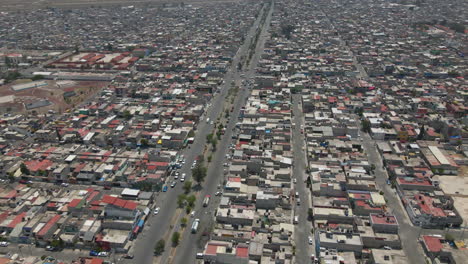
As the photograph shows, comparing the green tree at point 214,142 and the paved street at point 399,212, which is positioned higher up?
the green tree at point 214,142

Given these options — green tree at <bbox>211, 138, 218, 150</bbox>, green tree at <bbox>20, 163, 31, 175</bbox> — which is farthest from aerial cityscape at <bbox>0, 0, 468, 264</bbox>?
green tree at <bbox>20, 163, 31, 175</bbox>

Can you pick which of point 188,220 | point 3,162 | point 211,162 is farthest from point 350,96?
point 3,162

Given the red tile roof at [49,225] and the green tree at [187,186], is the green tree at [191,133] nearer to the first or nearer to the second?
the green tree at [187,186]

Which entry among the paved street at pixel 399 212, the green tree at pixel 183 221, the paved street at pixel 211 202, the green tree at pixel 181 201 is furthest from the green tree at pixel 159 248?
the paved street at pixel 399 212

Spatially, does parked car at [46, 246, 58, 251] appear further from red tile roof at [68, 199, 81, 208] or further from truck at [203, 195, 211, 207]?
truck at [203, 195, 211, 207]

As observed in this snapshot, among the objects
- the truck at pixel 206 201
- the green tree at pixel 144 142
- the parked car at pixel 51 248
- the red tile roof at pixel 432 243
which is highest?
the green tree at pixel 144 142
